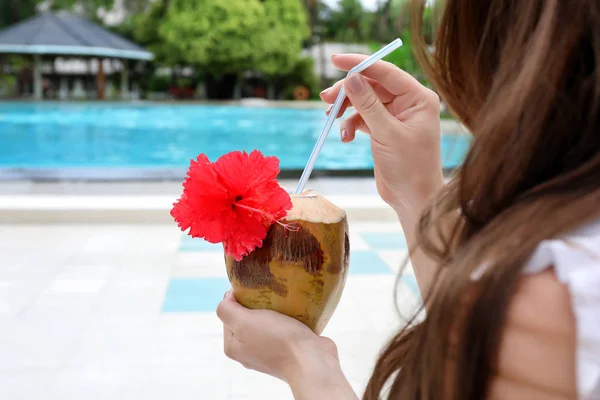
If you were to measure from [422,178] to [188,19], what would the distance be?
54.7 ft

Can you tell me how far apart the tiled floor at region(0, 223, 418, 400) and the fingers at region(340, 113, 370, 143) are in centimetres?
38

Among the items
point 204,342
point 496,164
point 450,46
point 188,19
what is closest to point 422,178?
point 450,46

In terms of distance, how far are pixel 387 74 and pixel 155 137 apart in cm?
820

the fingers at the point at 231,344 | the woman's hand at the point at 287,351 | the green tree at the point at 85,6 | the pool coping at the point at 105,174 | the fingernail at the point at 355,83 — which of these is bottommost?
the pool coping at the point at 105,174

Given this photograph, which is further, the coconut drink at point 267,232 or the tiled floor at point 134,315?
the tiled floor at point 134,315

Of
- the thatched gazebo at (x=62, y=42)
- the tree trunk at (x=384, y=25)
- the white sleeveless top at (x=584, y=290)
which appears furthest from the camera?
the tree trunk at (x=384, y=25)

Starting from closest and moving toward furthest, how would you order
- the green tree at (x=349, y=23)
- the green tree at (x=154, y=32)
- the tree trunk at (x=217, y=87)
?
1. the green tree at (x=154, y=32)
2. the tree trunk at (x=217, y=87)
3. the green tree at (x=349, y=23)

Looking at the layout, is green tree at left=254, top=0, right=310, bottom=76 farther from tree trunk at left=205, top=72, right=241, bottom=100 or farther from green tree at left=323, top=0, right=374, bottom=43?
green tree at left=323, top=0, right=374, bottom=43

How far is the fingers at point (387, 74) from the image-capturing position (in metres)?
0.84

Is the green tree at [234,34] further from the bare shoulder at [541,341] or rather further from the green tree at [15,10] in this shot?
the bare shoulder at [541,341]

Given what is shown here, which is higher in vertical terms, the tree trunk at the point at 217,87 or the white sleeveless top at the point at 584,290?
the white sleeveless top at the point at 584,290

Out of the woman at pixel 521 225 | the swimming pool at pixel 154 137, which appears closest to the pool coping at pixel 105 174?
the swimming pool at pixel 154 137

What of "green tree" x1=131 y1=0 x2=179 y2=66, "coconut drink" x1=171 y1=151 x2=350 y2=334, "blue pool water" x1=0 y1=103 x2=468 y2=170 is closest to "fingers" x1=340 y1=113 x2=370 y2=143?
"coconut drink" x1=171 y1=151 x2=350 y2=334

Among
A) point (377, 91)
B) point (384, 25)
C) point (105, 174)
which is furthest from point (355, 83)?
point (384, 25)
